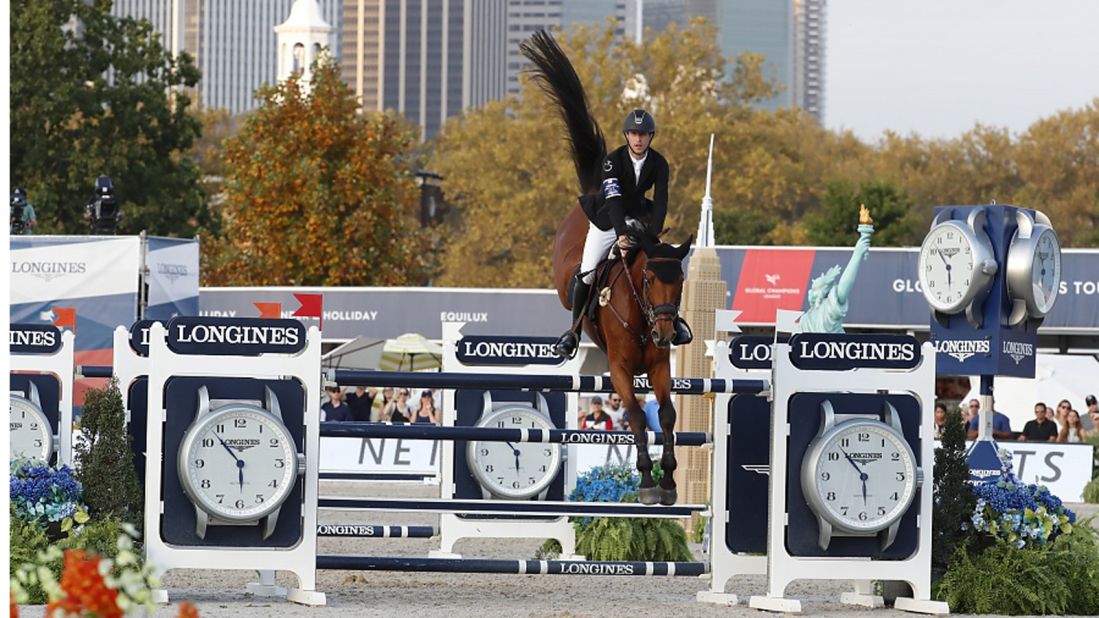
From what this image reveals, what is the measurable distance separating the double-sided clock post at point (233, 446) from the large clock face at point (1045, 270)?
19.1 ft

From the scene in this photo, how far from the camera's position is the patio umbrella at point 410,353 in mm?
31312

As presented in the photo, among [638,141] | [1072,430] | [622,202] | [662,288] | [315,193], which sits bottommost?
[1072,430]

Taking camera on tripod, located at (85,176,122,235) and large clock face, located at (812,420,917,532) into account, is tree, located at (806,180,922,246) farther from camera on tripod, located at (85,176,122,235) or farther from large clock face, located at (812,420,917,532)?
large clock face, located at (812,420,917,532)

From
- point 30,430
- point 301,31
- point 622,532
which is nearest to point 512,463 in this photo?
point 622,532

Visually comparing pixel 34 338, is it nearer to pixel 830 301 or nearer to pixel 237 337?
pixel 237 337

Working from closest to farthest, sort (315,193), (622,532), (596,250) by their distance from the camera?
1. (596,250)
2. (622,532)
3. (315,193)

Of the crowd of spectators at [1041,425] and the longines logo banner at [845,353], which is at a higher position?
the longines logo banner at [845,353]

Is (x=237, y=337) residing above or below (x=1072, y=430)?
above

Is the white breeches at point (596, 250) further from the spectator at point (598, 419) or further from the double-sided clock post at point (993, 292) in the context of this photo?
the spectator at point (598, 419)

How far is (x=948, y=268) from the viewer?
1362 cm

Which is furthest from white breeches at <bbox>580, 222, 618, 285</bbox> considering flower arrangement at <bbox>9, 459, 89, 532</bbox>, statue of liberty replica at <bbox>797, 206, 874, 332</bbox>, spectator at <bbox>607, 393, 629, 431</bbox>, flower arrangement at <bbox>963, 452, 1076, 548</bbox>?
spectator at <bbox>607, 393, 629, 431</bbox>

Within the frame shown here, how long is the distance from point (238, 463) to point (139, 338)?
201 centimetres

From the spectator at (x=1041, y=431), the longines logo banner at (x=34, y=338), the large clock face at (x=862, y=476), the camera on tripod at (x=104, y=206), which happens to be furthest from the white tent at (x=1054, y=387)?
the large clock face at (x=862, y=476)

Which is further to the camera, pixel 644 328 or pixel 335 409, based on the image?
pixel 335 409
